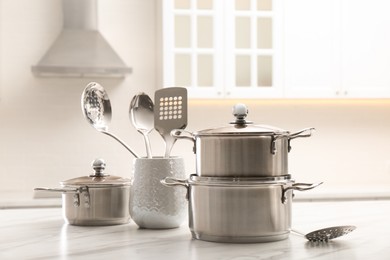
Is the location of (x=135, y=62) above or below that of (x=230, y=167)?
above

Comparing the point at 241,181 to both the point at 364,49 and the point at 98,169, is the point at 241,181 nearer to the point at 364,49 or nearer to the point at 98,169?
the point at 98,169

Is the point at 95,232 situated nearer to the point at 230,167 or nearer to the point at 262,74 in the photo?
the point at 230,167

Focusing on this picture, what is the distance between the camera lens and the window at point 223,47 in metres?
4.49

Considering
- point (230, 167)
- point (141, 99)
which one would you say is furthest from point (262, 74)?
point (230, 167)

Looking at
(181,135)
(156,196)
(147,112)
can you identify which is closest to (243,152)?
(181,135)

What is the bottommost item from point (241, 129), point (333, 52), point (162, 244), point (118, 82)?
point (162, 244)

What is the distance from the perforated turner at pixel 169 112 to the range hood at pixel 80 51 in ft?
9.63

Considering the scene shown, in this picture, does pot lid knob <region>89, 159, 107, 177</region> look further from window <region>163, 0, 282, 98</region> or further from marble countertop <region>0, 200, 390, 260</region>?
window <region>163, 0, 282, 98</region>

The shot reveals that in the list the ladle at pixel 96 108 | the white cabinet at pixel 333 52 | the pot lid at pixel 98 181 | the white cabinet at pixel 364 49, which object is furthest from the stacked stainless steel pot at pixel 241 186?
the white cabinet at pixel 364 49

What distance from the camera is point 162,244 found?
1307mm

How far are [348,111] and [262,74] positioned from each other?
2.73 feet

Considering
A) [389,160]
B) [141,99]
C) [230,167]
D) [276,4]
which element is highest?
[276,4]

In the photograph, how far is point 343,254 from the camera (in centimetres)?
120

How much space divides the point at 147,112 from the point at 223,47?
295 cm
